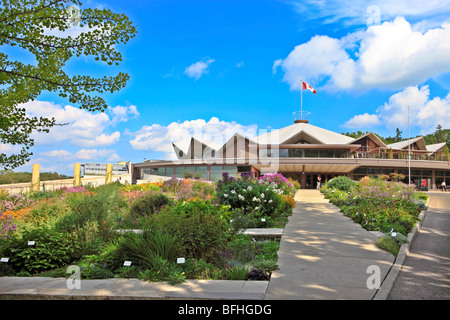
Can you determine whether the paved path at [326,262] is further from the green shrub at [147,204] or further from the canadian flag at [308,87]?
the canadian flag at [308,87]

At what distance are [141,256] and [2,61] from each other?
15.6 feet

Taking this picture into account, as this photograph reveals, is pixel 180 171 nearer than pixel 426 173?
No

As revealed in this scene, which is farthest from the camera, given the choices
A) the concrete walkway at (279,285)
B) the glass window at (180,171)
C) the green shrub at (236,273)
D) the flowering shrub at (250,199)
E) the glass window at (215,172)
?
the glass window at (180,171)

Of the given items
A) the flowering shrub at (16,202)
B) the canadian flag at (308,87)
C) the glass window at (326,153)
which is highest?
the canadian flag at (308,87)

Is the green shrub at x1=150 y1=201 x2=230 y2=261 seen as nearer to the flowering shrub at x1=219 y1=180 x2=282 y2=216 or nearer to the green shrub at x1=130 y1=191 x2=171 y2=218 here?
the flowering shrub at x1=219 y1=180 x2=282 y2=216

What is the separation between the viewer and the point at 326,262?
20.9ft

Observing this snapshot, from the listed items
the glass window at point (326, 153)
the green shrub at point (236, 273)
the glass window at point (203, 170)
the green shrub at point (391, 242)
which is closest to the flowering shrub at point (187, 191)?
the green shrub at point (391, 242)

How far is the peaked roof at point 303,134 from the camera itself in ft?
177

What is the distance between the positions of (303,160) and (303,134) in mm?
10864

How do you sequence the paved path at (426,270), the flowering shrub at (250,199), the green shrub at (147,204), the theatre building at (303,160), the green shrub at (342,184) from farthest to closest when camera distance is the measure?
1. the theatre building at (303,160)
2. the green shrub at (342,184)
3. the green shrub at (147,204)
4. the flowering shrub at (250,199)
5. the paved path at (426,270)

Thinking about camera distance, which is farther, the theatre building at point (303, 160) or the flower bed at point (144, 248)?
the theatre building at point (303, 160)

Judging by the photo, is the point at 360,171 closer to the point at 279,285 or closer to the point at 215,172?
the point at 215,172

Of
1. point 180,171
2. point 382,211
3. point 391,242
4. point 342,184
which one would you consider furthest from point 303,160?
point 391,242
